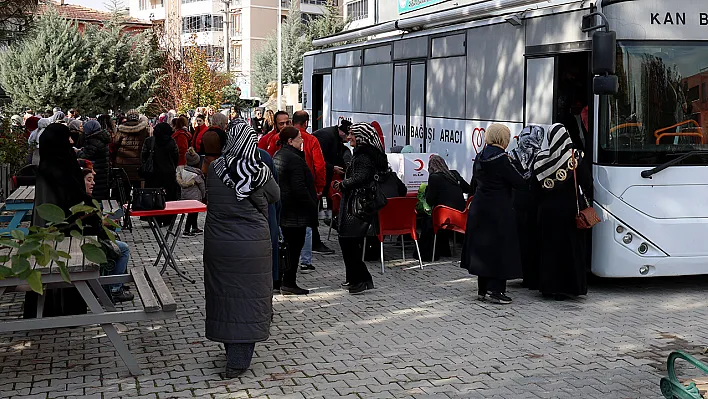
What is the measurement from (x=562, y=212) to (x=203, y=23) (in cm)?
7727

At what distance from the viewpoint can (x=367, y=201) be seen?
10.4 meters

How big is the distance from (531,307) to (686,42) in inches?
127

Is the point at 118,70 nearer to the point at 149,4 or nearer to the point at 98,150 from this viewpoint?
the point at 98,150

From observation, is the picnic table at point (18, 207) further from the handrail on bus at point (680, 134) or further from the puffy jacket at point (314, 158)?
the handrail on bus at point (680, 134)

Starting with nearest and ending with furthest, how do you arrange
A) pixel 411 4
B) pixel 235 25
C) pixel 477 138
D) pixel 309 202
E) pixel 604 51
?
1. pixel 604 51
2. pixel 309 202
3. pixel 477 138
4. pixel 411 4
5. pixel 235 25

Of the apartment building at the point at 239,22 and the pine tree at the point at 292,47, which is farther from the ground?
the apartment building at the point at 239,22

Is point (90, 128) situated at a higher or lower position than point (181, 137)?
higher

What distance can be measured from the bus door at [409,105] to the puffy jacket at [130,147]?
433 cm

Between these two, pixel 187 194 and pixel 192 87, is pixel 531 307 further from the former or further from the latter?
pixel 192 87

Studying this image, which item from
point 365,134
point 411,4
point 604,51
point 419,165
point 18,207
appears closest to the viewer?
point 604,51

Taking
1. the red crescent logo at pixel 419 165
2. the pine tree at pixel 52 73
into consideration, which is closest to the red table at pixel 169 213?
the red crescent logo at pixel 419 165

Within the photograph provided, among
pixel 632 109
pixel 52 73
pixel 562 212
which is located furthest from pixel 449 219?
pixel 52 73

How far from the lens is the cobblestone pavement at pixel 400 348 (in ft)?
22.4

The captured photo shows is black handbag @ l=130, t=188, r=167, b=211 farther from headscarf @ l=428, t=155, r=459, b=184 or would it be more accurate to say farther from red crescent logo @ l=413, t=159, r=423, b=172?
red crescent logo @ l=413, t=159, r=423, b=172
